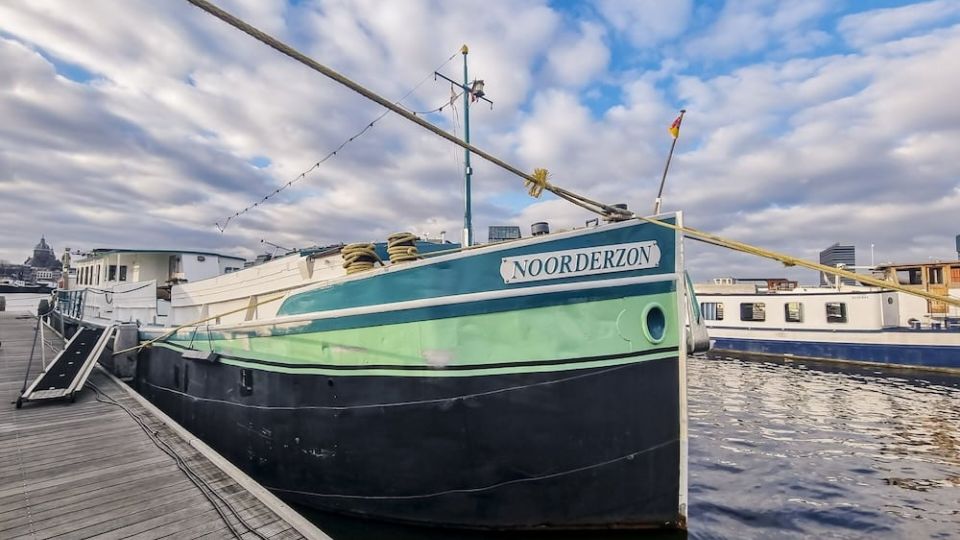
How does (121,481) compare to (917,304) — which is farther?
(917,304)

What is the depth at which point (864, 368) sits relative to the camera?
20.4 meters

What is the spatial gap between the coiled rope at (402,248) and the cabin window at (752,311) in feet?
88.8

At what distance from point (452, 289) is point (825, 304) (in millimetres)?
26095

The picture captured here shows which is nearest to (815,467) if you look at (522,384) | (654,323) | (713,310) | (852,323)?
(654,323)

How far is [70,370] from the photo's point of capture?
10.3 meters

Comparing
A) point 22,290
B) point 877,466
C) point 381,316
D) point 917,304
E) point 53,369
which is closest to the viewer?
point 381,316

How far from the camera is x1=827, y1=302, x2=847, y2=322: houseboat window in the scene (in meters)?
22.5

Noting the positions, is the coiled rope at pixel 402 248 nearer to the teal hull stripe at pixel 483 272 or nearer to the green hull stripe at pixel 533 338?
the teal hull stripe at pixel 483 272

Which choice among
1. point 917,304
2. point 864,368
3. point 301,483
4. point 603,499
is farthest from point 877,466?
point 917,304

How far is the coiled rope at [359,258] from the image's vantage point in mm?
6320

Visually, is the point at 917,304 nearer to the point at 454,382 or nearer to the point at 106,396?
the point at 454,382

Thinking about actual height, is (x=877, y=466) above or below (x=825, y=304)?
below

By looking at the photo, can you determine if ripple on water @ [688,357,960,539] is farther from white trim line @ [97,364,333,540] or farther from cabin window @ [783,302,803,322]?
cabin window @ [783,302,803,322]

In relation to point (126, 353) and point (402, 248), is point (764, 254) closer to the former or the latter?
point (402, 248)
